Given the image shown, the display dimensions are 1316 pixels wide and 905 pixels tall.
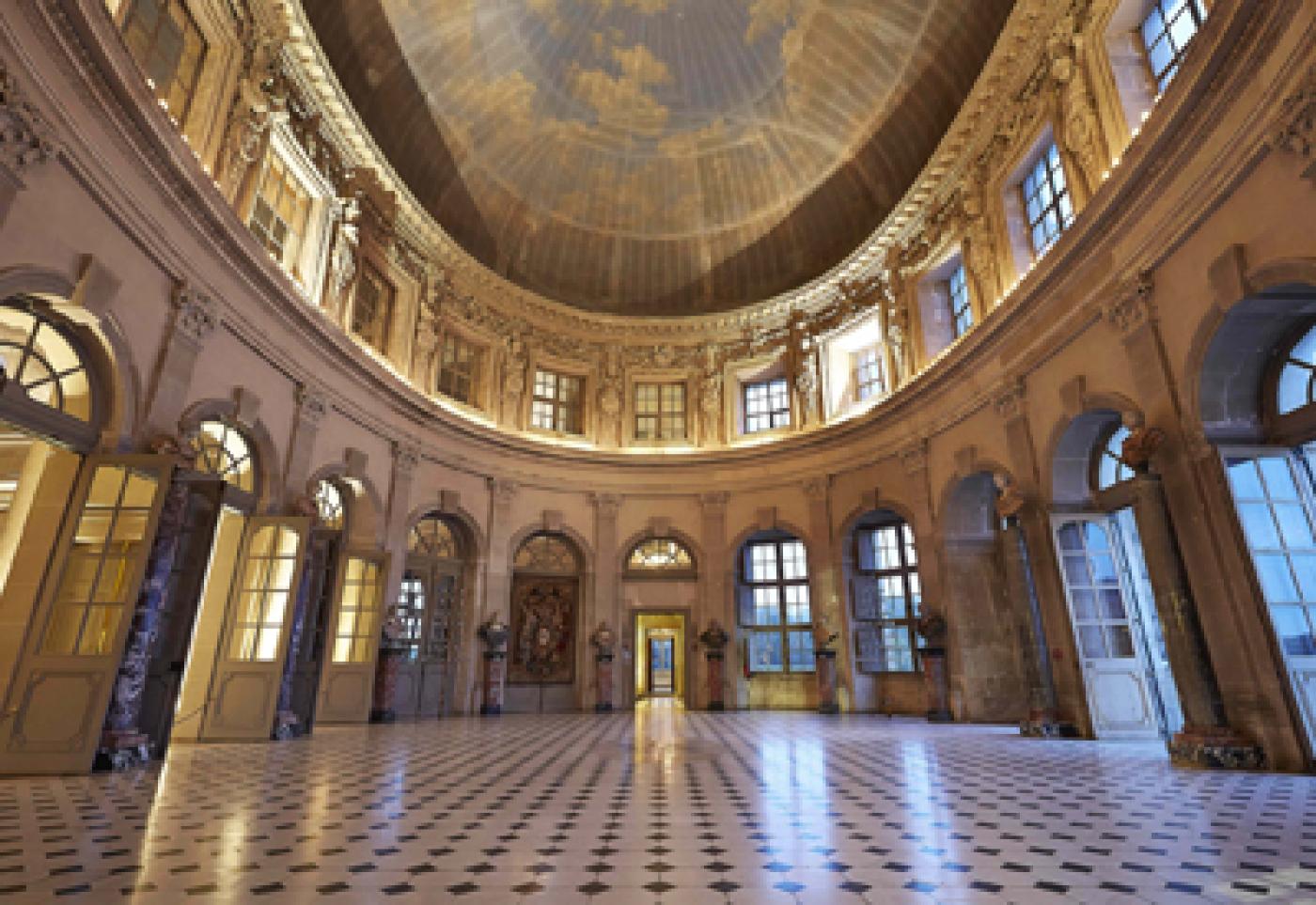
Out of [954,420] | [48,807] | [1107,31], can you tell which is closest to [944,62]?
[1107,31]

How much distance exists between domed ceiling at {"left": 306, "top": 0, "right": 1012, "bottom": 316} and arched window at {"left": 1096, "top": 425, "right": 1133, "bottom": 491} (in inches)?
277

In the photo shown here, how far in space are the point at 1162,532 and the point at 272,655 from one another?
10474 mm

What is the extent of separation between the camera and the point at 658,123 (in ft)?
50.4

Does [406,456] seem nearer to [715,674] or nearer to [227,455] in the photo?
[227,455]

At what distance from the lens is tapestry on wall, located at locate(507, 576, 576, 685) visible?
46.8 feet

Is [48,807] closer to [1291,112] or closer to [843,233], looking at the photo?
[1291,112]

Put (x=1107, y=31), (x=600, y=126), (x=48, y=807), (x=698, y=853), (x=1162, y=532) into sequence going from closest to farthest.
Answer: (x=698, y=853), (x=48, y=807), (x=1162, y=532), (x=1107, y=31), (x=600, y=126)

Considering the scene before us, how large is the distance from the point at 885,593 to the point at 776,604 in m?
2.47

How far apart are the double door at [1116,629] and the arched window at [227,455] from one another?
1107 centimetres

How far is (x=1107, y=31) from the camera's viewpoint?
820 cm

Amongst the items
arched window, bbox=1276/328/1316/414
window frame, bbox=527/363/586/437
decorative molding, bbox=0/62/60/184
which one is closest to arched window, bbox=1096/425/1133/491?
arched window, bbox=1276/328/1316/414

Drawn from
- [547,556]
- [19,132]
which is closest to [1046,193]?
[547,556]

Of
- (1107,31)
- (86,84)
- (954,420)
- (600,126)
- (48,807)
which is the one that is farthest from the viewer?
(600,126)

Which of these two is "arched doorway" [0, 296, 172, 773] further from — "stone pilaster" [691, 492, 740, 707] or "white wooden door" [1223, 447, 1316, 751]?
"stone pilaster" [691, 492, 740, 707]
